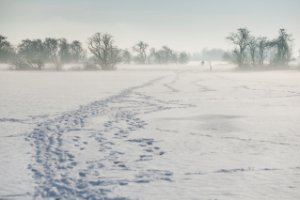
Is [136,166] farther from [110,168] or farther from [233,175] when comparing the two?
[233,175]

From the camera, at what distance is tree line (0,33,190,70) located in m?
64.7

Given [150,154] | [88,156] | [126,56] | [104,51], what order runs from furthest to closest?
[126,56]
[104,51]
[150,154]
[88,156]

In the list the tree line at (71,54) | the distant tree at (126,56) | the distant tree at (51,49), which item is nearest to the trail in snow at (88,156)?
the tree line at (71,54)

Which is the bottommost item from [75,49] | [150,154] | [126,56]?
[150,154]

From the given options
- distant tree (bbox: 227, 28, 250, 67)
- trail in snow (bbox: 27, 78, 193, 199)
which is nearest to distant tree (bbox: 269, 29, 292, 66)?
distant tree (bbox: 227, 28, 250, 67)

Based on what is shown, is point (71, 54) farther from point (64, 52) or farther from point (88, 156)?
point (88, 156)

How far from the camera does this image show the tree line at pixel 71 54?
6469cm

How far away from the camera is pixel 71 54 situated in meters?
88.3

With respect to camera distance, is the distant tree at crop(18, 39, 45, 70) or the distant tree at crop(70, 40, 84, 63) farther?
the distant tree at crop(70, 40, 84, 63)

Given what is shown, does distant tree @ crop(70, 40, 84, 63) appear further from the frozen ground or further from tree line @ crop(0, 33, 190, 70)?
the frozen ground

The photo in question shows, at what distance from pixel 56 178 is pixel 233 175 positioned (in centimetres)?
264

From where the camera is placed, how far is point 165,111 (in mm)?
12078

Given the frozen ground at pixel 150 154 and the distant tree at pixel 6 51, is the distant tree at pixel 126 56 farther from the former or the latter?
the frozen ground at pixel 150 154

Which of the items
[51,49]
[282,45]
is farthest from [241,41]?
[51,49]
